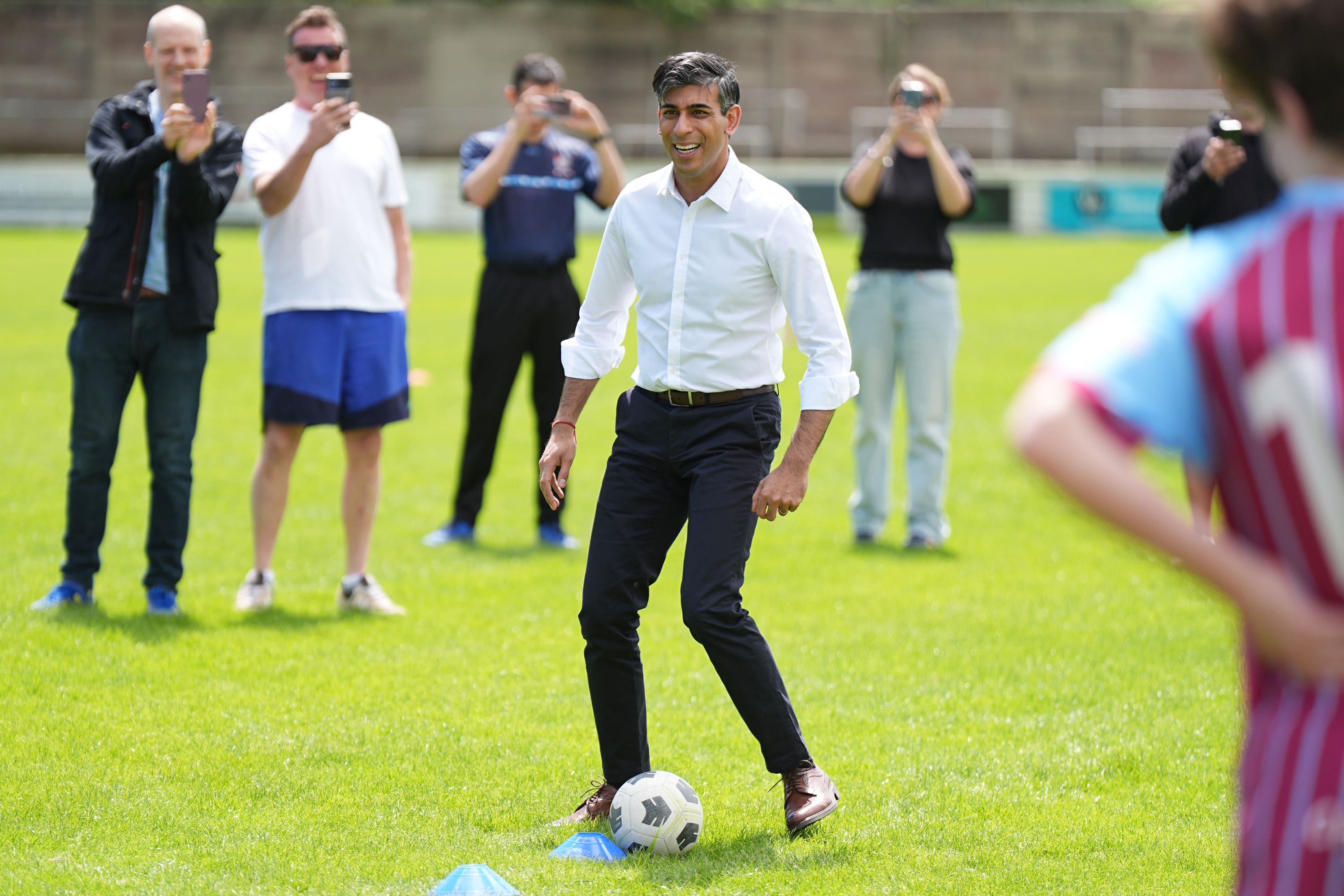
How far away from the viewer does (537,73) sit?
9.17 meters

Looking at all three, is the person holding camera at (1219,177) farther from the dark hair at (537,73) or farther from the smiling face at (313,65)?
the smiling face at (313,65)

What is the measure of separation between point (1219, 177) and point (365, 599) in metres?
4.71

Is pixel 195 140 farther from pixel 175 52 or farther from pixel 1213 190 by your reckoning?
pixel 1213 190

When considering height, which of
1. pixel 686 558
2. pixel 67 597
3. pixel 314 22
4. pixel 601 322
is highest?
pixel 314 22

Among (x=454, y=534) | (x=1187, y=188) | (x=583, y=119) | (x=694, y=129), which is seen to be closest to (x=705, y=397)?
(x=694, y=129)

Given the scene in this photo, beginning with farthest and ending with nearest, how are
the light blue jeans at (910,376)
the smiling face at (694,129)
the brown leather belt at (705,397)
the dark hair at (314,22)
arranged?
the light blue jeans at (910,376) < the dark hair at (314,22) < the brown leather belt at (705,397) < the smiling face at (694,129)

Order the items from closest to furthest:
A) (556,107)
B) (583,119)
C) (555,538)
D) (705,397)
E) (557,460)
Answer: (705,397) < (557,460) < (583,119) < (556,107) < (555,538)

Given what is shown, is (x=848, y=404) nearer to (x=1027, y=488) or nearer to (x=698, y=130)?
(x=1027, y=488)

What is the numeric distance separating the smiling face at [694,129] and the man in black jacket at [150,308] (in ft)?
10.3

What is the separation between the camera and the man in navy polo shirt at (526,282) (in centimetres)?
933

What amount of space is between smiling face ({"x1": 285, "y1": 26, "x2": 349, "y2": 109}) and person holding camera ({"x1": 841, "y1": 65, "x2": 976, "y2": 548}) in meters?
3.28

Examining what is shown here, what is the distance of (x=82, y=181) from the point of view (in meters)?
34.8

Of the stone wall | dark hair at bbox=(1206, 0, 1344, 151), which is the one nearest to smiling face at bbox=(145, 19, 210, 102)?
dark hair at bbox=(1206, 0, 1344, 151)

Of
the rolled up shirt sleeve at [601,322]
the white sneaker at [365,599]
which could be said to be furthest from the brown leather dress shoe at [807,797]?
the white sneaker at [365,599]
